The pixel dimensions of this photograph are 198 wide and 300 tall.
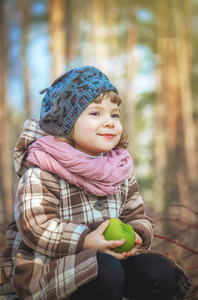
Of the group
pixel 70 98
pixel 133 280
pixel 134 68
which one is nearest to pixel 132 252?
pixel 133 280

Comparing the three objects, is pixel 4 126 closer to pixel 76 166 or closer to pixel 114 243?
pixel 76 166

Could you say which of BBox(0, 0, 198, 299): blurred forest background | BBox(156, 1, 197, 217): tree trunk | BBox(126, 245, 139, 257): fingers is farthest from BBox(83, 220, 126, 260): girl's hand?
BBox(156, 1, 197, 217): tree trunk

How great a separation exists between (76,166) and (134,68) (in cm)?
687

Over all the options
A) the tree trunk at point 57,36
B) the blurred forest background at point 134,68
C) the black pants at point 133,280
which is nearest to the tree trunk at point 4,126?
the blurred forest background at point 134,68

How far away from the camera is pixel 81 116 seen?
1.77 m

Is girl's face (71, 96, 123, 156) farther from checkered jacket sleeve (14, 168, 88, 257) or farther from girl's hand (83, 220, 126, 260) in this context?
girl's hand (83, 220, 126, 260)

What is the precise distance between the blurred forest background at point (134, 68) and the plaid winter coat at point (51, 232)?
4148 mm

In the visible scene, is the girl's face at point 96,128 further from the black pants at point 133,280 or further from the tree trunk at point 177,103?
the tree trunk at point 177,103

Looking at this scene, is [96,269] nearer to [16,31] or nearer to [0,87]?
[0,87]

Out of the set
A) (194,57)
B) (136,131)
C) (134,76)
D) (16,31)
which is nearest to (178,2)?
(194,57)

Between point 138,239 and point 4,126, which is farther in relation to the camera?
point 4,126

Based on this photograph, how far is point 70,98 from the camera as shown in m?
1.78

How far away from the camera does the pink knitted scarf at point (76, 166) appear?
1.70 metres

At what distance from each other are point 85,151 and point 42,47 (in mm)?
5499
